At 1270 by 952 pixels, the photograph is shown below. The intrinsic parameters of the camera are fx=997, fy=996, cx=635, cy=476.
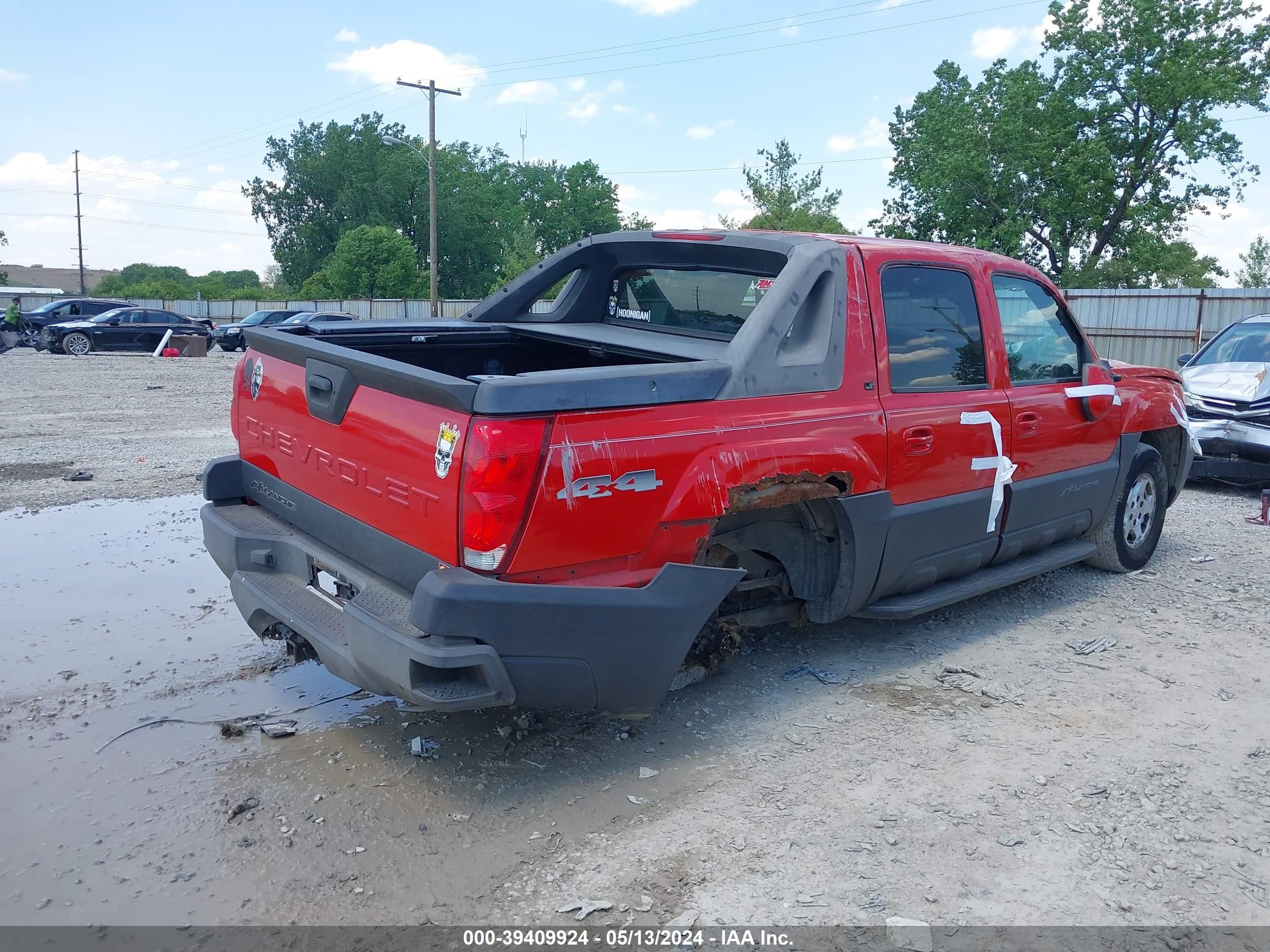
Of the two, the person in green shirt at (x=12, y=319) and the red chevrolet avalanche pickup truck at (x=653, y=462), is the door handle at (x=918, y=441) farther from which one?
the person in green shirt at (x=12, y=319)

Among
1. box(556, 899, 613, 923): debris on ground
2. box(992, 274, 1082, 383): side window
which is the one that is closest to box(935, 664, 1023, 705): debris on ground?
box(992, 274, 1082, 383): side window

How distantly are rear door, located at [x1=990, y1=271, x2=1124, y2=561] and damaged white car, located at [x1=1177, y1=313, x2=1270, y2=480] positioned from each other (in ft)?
10.9

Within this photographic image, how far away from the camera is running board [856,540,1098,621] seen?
4605mm

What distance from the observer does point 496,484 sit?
3090mm

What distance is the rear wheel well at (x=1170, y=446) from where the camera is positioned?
6512 mm

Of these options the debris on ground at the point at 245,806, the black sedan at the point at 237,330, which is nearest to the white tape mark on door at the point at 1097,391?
the debris on ground at the point at 245,806

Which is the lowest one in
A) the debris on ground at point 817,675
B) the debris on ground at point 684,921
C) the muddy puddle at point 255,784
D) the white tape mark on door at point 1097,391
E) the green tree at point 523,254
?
the debris on ground at point 684,921

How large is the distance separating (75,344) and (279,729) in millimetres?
27254

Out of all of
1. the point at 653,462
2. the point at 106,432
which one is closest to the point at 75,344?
the point at 106,432

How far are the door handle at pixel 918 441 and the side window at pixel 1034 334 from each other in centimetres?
86

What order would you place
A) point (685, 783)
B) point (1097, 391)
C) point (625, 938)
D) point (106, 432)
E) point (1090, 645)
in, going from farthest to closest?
point (106, 432)
point (1097, 391)
point (1090, 645)
point (685, 783)
point (625, 938)

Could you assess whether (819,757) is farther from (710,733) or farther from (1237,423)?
(1237,423)

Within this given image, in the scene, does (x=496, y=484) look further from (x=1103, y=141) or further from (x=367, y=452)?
(x=1103, y=141)

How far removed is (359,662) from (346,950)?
926mm
